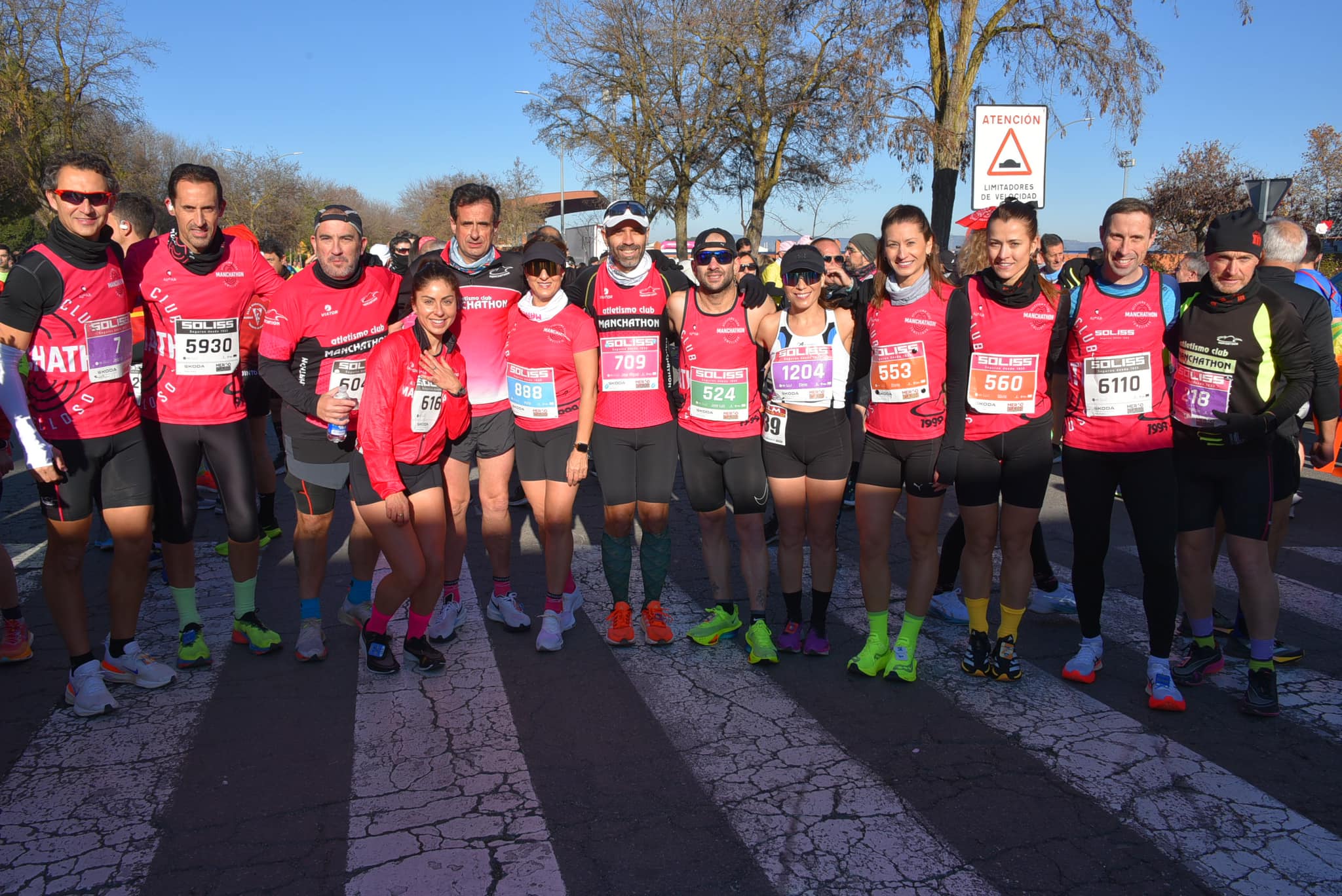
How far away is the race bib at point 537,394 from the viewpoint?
5.17 metres

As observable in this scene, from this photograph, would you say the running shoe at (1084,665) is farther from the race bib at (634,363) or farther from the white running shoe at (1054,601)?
the race bib at (634,363)

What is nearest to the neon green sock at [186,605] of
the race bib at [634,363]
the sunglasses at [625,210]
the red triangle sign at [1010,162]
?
the race bib at [634,363]

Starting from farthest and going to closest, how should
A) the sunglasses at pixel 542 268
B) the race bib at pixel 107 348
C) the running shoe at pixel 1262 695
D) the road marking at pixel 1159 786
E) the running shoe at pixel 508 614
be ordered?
1. the running shoe at pixel 508 614
2. the sunglasses at pixel 542 268
3. the race bib at pixel 107 348
4. the running shoe at pixel 1262 695
5. the road marking at pixel 1159 786

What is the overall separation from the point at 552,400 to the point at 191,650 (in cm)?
228

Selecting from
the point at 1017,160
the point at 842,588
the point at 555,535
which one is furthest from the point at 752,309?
the point at 1017,160

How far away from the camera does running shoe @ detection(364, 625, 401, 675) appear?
193 inches

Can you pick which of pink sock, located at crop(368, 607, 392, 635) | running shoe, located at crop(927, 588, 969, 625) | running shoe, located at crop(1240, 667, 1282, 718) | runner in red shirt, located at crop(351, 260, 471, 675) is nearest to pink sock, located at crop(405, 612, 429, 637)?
runner in red shirt, located at crop(351, 260, 471, 675)

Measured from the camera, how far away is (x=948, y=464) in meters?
4.46

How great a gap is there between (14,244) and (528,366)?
3370 cm

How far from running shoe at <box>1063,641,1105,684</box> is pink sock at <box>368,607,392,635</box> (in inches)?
134

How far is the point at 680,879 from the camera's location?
3.14 metres

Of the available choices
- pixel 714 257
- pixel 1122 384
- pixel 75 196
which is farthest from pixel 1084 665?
pixel 75 196

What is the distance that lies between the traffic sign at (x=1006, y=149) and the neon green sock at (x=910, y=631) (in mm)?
6553

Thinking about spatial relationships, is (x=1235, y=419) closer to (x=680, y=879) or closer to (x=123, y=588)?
(x=680, y=879)
